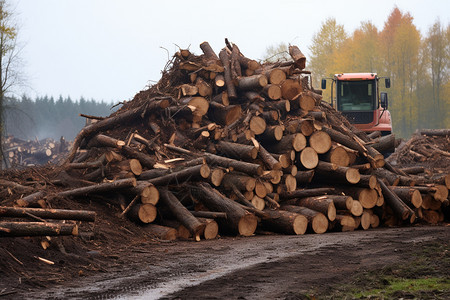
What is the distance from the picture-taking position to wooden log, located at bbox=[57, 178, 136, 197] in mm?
10961

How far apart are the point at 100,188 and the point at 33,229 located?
3704mm

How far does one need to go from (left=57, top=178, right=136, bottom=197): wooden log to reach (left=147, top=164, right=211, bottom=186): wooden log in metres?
0.49

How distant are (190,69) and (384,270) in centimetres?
908

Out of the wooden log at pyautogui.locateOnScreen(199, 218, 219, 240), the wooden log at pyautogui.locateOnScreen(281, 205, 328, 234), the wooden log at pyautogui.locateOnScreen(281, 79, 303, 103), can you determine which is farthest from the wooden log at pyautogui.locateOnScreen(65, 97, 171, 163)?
the wooden log at pyautogui.locateOnScreen(281, 205, 328, 234)

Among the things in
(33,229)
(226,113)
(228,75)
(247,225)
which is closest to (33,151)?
(228,75)

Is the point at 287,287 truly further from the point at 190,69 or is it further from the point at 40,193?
the point at 190,69

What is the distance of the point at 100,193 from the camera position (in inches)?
450

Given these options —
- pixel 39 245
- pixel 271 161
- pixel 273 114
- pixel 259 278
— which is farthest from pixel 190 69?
pixel 259 278

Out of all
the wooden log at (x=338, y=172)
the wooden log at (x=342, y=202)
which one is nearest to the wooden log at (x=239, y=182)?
the wooden log at (x=342, y=202)

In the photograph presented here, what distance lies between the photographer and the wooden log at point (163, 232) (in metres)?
10.7

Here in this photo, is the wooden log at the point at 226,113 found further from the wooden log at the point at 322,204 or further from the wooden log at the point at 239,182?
the wooden log at the point at 322,204

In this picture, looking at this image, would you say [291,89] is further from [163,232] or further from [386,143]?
[163,232]

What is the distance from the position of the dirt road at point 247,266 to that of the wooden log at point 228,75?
447 centimetres

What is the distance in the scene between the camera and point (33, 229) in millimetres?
7520
